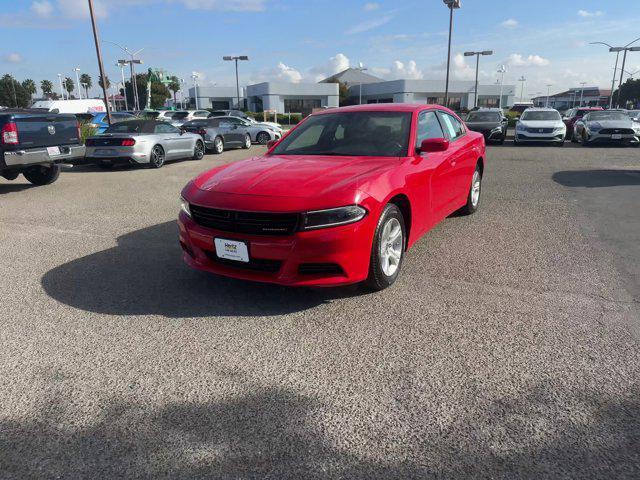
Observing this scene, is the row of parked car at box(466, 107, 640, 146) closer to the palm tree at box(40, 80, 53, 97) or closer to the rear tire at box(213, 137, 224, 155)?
the rear tire at box(213, 137, 224, 155)

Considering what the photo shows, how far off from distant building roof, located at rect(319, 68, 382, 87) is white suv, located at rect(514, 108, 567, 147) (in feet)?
240

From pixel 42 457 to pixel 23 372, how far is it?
929 mm

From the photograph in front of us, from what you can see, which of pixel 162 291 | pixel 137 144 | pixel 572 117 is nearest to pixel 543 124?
pixel 572 117

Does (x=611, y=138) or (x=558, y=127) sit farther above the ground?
(x=558, y=127)

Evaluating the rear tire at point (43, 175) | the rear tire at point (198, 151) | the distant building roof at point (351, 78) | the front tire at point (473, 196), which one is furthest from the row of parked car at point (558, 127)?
the distant building roof at point (351, 78)

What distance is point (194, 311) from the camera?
374cm

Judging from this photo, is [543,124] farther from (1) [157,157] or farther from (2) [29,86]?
(2) [29,86]

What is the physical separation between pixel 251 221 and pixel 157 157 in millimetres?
10308

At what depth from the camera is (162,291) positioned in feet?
13.7

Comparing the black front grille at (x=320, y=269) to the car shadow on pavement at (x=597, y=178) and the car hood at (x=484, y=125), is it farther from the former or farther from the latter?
the car hood at (x=484, y=125)

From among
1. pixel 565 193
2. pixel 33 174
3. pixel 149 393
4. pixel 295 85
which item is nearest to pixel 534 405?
pixel 149 393

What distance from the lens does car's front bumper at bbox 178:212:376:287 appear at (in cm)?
345

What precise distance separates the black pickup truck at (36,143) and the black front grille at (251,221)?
Result: 6390mm

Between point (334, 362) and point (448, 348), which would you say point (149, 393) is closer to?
point (334, 362)
